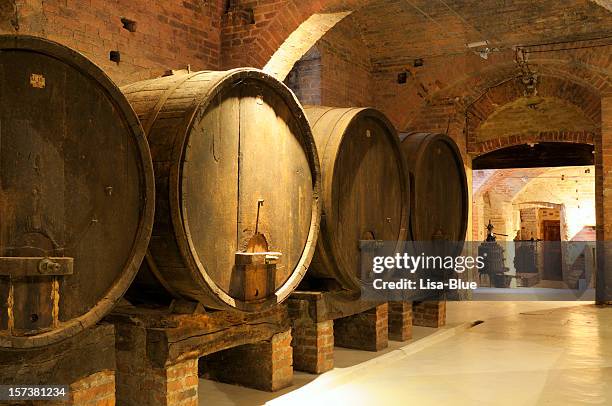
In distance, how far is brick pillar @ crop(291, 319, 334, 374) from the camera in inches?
171

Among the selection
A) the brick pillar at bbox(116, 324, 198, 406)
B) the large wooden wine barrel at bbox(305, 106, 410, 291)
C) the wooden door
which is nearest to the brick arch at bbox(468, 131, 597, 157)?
the wooden door

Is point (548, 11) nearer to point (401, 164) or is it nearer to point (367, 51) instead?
point (367, 51)

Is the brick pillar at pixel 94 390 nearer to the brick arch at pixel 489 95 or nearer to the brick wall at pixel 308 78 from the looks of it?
the brick wall at pixel 308 78

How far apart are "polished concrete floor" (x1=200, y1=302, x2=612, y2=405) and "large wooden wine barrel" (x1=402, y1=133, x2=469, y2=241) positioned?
104 cm

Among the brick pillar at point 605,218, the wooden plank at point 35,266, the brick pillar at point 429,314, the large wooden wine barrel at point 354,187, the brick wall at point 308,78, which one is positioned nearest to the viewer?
the wooden plank at point 35,266

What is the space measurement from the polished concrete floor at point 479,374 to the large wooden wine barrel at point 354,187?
Result: 743 mm

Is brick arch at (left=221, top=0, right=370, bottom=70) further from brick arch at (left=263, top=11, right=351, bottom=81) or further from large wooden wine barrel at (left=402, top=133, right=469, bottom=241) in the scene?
large wooden wine barrel at (left=402, top=133, right=469, bottom=241)

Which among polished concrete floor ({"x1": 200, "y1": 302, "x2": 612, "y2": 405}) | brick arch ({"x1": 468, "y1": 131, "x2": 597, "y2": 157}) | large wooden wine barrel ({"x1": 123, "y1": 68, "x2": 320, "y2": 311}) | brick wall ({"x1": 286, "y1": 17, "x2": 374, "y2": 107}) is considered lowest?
polished concrete floor ({"x1": 200, "y1": 302, "x2": 612, "y2": 405})

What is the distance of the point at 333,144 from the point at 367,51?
5.27m

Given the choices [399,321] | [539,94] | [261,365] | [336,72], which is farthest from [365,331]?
[539,94]

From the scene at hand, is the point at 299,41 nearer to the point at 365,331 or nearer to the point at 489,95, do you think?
the point at 365,331

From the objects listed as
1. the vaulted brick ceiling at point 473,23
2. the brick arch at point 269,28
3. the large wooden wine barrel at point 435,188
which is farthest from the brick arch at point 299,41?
the vaulted brick ceiling at point 473,23

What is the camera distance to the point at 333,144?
4.23m

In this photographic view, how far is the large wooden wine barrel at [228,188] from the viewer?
3025 mm
